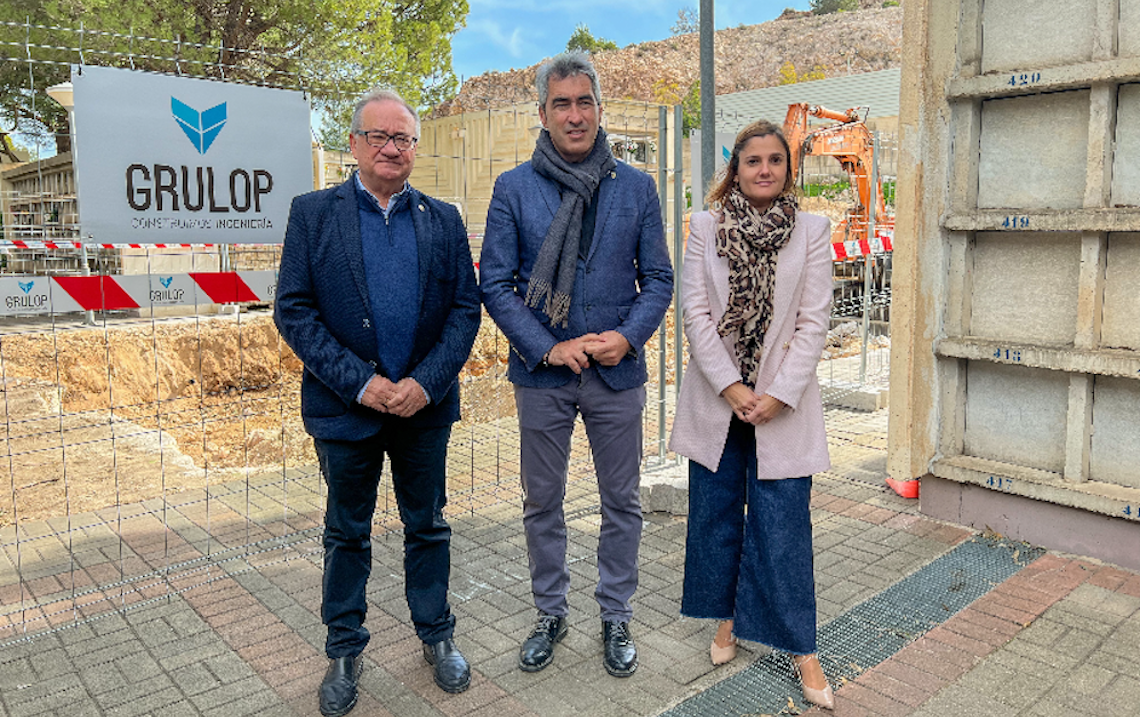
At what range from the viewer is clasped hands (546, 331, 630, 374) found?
10.9ft

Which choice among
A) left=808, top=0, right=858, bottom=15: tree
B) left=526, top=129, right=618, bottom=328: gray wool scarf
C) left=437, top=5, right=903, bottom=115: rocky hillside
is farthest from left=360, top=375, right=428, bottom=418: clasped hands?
left=808, top=0, right=858, bottom=15: tree

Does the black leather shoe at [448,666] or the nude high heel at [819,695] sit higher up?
the black leather shoe at [448,666]

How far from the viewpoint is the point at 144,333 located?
1112 centimetres

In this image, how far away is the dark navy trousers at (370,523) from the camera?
3234 millimetres

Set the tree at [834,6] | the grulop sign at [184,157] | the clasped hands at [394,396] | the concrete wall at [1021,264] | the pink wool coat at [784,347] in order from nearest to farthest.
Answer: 1. the clasped hands at [394,396]
2. the pink wool coat at [784,347]
3. the grulop sign at [184,157]
4. the concrete wall at [1021,264]
5. the tree at [834,6]

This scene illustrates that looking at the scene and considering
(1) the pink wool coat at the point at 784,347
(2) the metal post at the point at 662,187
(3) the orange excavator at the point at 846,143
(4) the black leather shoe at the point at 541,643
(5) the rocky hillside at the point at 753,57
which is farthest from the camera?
(5) the rocky hillside at the point at 753,57

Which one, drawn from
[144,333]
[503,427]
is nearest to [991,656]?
[503,427]

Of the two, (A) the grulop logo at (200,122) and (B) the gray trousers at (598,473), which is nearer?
(B) the gray trousers at (598,473)

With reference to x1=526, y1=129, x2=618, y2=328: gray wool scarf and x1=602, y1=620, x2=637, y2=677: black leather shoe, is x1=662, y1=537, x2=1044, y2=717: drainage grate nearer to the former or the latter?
x1=602, y1=620, x2=637, y2=677: black leather shoe

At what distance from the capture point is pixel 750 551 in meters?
3.36

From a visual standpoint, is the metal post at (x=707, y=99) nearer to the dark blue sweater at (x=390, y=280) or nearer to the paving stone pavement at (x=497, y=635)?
the paving stone pavement at (x=497, y=635)

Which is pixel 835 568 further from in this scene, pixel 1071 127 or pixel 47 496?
pixel 47 496

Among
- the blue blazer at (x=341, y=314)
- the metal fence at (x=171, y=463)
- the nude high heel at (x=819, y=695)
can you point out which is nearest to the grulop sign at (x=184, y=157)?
the metal fence at (x=171, y=463)

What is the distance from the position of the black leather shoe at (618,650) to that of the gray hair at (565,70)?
2.19 meters
